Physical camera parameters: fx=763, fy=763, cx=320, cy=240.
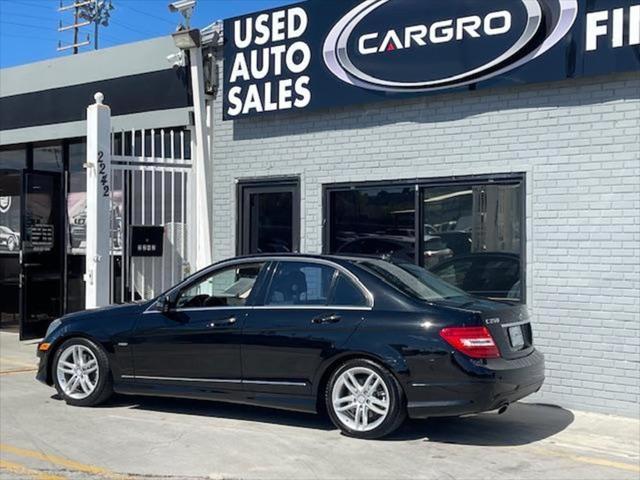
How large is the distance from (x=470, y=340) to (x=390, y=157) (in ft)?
12.5

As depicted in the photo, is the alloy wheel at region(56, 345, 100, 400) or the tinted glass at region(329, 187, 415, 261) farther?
the tinted glass at region(329, 187, 415, 261)

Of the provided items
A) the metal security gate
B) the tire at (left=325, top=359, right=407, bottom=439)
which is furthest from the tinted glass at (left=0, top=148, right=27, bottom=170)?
the tire at (left=325, top=359, right=407, bottom=439)

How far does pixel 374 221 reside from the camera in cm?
960

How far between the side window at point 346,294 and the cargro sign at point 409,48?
3226 millimetres

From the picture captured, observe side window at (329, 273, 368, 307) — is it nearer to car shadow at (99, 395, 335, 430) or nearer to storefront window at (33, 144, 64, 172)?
car shadow at (99, 395, 335, 430)

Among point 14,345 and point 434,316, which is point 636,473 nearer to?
point 434,316

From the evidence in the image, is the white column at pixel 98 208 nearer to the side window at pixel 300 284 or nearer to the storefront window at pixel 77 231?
the storefront window at pixel 77 231

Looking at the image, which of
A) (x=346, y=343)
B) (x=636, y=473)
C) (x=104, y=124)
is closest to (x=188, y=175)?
(x=104, y=124)

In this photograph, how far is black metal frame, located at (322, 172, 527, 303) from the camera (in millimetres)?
8367

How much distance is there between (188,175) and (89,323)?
164 inches

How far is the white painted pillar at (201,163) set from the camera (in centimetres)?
1090

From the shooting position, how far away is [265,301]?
22.8ft

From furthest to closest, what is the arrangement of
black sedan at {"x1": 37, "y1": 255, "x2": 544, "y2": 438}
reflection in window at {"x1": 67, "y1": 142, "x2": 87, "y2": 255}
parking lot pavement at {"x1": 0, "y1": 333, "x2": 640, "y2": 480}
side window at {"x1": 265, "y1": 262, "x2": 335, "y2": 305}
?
1. reflection in window at {"x1": 67, "y1": 142, "x2": 87, "y2": 255}
2. side window at {"x1": 265, "y1": 262, "x2": 335, "y2": 305}
3. black sedan at {"x1": 37, "y1": 255, "x2": 544, "y2": 438}
4. parking lot pavement at {"x1": 0, "y1": 333, "x2": 640, "y2": 480}

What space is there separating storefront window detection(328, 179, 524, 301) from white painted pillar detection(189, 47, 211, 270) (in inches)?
81.8
